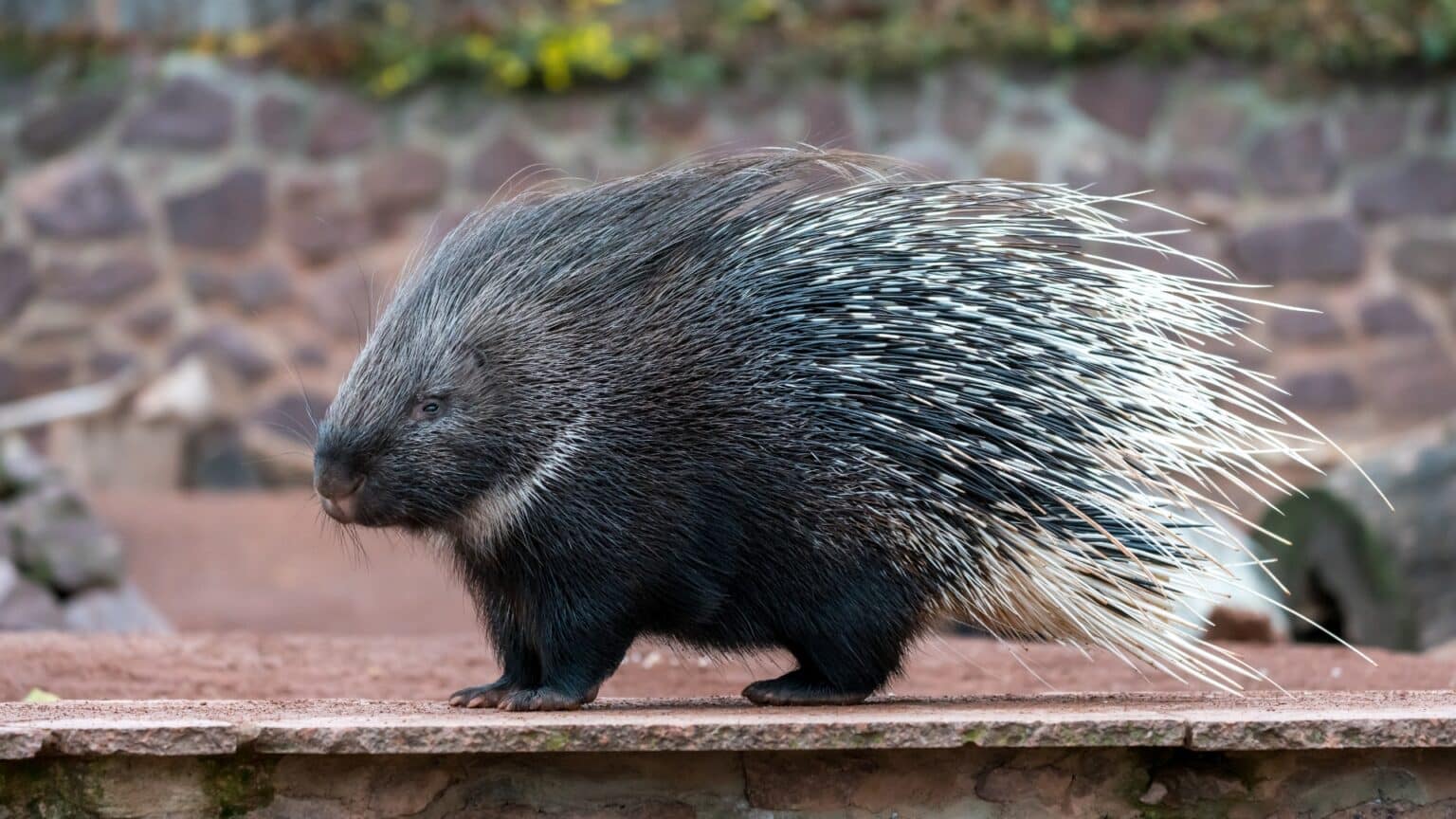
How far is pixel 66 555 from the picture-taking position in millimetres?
6707

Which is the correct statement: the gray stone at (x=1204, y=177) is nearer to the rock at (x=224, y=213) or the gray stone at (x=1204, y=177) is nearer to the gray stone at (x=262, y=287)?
the gray stone at (x=262, y=287)

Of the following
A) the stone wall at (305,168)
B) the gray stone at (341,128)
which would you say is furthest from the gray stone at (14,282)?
the gray stone at (341,128)

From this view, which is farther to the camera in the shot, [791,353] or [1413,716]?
[791,353]

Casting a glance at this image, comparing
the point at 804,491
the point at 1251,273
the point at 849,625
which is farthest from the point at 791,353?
the point at 1251,273

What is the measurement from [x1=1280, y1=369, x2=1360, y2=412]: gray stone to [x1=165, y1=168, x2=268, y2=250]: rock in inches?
224

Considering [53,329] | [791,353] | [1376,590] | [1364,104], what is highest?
[791,353]

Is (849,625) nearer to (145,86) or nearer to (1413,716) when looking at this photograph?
(1413,716)

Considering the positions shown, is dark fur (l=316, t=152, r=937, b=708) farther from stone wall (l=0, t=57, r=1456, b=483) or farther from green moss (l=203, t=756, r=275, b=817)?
stone wall (l=0, t=57, r=1456, b=483)

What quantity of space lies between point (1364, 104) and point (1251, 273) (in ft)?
3.49

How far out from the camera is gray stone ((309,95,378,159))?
9.79 meters

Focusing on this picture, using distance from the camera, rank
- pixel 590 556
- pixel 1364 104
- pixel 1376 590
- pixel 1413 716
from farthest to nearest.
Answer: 1. pixel 1364 104
2. pixel 1376 590
3. pixel 590 556
4. pixel 1413 716

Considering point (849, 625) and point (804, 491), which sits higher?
point (804, 491)

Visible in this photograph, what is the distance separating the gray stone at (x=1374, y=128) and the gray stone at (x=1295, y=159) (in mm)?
142

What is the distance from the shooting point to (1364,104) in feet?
30.4
